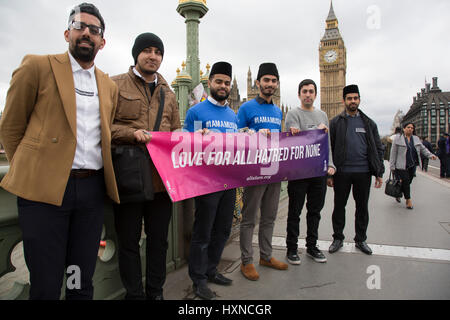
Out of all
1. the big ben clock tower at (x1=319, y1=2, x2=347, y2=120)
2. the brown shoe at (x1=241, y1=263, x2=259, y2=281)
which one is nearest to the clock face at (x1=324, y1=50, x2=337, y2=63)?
the big ben clock tower at (x1=319, y1=2, x2=347, y2=120)

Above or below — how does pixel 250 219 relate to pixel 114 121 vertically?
below

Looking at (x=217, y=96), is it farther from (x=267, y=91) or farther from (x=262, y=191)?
(x=262, y=191)

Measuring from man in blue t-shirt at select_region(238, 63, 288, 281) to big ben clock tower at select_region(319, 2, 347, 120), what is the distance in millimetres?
86932

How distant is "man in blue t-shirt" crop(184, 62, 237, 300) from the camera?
8.32 feet

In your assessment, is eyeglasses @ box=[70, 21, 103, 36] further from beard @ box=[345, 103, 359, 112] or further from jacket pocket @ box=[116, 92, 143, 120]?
beard @ box=[345, 103, 359, 112]

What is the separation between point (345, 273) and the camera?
9.70 feet

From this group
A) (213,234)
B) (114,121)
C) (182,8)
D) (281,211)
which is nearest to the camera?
(114,121)

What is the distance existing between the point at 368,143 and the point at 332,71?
303 feet

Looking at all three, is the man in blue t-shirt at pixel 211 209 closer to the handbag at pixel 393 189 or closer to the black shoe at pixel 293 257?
the black shoe at pixel 293 257

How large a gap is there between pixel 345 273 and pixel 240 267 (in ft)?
3.68

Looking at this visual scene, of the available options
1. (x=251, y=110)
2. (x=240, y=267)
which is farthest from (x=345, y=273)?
(x=251, y=110)

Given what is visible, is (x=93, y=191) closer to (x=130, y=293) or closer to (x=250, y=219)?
(x=130, y=293)

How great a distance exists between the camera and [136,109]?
2076 mm

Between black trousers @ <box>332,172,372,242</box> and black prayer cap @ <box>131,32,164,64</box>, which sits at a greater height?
black prayer cap @ <box>131,32,164,64</box>
